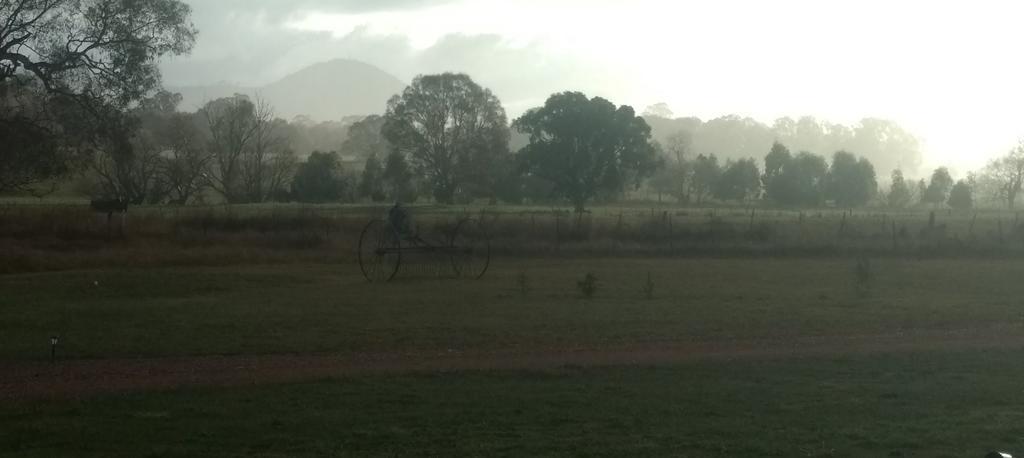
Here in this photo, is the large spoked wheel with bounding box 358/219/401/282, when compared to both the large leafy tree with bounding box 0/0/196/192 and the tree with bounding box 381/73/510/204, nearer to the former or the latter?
the large leafy tree with bounding box 0/0/196/192

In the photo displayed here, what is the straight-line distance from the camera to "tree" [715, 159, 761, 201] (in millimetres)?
97000

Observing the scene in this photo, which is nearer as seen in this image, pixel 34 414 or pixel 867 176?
pixel 34 414

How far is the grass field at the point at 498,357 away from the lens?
10391 mm

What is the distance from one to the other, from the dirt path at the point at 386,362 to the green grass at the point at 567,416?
2.88 ft

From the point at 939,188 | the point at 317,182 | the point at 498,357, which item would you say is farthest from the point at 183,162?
the point at 939,188

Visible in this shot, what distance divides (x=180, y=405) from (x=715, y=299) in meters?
17.1

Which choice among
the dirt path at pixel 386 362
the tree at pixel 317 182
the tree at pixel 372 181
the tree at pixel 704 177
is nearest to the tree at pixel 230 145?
the tree at pixel 317 182

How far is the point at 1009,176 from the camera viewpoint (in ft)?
327

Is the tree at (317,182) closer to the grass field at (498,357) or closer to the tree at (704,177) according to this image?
the tree at (704,177)

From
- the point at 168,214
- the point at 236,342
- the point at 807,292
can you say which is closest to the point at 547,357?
the point at 236,342

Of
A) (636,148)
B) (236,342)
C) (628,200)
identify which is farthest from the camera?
(628,200)

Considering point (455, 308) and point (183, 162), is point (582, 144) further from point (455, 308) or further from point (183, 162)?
point (455, 308)

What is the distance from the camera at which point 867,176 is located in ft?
306

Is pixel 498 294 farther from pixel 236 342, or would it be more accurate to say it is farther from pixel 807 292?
pixel 236 342
